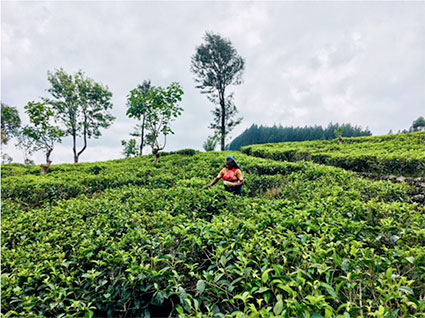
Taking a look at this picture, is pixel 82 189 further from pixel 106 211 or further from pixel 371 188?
pixel 371 188

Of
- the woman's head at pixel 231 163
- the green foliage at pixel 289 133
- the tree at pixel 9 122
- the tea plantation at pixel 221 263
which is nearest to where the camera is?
the tea plantation at pixel 221 263

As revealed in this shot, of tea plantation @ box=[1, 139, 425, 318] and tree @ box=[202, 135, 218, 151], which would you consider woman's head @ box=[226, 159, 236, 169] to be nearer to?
tea plantation @ box=[1, 139, 425, 318]

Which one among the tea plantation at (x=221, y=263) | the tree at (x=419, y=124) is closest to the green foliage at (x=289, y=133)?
the tree at (x=419, y=124)

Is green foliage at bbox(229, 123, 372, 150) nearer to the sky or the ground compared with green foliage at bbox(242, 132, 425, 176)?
nearer to the sky

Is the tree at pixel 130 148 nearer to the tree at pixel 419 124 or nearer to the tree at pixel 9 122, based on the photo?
the tree at pixel 9 122

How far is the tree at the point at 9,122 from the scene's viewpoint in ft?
60.3

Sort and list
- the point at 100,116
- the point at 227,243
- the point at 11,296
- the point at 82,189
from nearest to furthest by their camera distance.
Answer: the point at 11,296, the point at 227,243, the point at 82,189, the point at 100,116

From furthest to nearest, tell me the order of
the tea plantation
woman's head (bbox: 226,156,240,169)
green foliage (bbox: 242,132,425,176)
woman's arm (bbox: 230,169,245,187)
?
1. green foliage (bbox: 242,132,425,176)
2. woman's head (bbox: 226,156,240,169)
3. woman's arm (bbox: 230,169,245,187)
4. the tea plantation

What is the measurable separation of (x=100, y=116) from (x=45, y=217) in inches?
883

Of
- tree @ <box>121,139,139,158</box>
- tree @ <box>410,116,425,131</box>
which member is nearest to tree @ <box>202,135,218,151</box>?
tree @ <box>121,139,139,158</box>

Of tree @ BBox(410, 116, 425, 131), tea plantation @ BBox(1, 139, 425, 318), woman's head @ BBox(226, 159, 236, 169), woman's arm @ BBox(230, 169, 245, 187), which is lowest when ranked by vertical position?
tea plantation @ BBox(1, 139, 425, 318)

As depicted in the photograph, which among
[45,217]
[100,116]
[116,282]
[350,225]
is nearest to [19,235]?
[45,217]

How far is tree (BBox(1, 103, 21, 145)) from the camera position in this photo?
18.4 metres

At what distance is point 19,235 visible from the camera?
11.1 feet
